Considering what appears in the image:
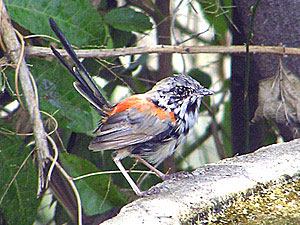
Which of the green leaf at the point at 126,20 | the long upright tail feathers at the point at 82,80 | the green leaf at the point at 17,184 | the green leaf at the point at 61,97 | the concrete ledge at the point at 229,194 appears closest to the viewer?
the concrete ledge at the point at 229,194

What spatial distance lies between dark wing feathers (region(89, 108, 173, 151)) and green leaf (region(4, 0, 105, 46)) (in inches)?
26.8

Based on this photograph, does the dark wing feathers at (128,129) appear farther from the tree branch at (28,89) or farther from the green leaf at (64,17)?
the green leaf at (64,17)

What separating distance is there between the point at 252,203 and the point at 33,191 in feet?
5.35

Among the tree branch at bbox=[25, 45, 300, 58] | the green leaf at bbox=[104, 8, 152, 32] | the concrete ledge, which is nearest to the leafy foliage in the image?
the green leaf at bbox=[104, 8, 152, 32]

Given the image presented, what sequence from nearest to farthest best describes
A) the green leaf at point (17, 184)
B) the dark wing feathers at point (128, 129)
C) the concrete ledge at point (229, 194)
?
the concrete ledge at point (229, 194), the dark wing feathers at point (128, 129), the green leaf at point (17, 184)

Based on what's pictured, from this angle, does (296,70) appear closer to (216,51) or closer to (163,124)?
(216,51)

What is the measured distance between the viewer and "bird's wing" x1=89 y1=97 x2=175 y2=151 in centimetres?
292

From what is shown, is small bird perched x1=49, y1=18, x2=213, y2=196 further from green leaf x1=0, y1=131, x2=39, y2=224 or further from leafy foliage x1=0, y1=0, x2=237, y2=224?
green leaf x1=0, y1=131, x2=39, y2=224

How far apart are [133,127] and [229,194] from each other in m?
0.73

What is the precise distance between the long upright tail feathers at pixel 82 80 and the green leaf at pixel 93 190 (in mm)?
589

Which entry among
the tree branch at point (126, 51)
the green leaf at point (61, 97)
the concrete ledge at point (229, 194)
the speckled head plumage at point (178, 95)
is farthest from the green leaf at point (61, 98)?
the concrete ledge at point (229, 194)

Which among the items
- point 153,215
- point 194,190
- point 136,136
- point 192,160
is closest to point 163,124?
point 136,136

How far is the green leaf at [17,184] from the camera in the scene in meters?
3.48

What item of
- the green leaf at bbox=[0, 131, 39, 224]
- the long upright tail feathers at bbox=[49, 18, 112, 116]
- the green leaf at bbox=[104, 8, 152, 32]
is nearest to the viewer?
the long upright tail feathers at bbox=[49, 18, 112, 116]
